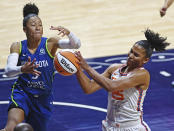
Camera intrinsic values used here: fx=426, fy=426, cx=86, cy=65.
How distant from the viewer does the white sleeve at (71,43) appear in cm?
523

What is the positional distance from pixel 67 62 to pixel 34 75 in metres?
0.71

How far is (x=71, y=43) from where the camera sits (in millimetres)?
5305

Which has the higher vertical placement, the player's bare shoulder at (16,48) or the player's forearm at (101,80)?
the player's bare shoulder at (16,48)

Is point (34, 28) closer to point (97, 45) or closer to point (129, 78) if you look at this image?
point (129, 78)

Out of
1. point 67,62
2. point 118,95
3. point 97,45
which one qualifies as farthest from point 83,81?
point 97,45

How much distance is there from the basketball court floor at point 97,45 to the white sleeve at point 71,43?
5.66 feet

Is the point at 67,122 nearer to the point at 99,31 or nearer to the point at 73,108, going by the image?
the point at 73,108

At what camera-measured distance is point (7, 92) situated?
317 inches

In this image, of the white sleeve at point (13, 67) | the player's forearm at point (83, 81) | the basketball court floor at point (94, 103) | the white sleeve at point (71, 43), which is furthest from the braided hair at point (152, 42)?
the basketball court floor at point (94, 103)

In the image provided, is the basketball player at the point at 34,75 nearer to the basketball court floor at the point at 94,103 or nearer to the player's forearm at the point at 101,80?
the player's forearm at the point at 101,80

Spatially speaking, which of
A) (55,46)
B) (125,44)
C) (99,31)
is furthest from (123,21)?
(55,46)

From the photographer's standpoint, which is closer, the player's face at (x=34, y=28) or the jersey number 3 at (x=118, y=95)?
the jersey number 3 at (x=118, y=95)

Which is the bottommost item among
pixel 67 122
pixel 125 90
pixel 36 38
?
pixel 67 122

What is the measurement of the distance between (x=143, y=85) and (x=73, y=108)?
2743 millimetres
